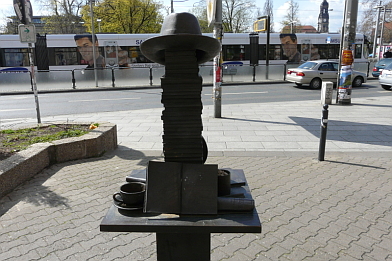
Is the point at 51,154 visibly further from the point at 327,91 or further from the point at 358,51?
the point at 358,51

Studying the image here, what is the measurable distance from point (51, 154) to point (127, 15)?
36.9 metres

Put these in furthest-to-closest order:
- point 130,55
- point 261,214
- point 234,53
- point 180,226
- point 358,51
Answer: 1. point 358,51
2. point 234,53
3. point 130,55
4. point 261,214
5. point 180,226

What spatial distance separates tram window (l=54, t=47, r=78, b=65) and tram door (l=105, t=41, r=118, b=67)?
218 centimetres

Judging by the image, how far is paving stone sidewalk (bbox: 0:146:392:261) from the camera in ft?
Result: 10.7

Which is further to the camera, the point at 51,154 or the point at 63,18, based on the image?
the point at 63,18

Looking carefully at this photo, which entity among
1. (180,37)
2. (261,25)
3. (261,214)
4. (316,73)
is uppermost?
(261,25)

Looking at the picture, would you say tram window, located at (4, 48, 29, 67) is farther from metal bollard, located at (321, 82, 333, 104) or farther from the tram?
metal bollard, located at (321, 82, 333, 104)

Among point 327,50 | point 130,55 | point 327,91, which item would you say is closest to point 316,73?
point 327,91

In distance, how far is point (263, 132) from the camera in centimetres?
862

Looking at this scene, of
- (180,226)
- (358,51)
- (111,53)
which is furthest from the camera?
(358,51)

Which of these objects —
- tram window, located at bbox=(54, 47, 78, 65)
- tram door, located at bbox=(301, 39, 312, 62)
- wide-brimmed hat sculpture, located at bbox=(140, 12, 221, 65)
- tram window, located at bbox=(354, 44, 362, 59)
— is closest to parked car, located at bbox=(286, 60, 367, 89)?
tram door, located at bbox=(301, 39, 312, 62)

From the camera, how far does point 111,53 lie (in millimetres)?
24703

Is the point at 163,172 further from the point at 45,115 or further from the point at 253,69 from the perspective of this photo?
the point at 253,69

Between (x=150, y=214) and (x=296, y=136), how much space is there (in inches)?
259
